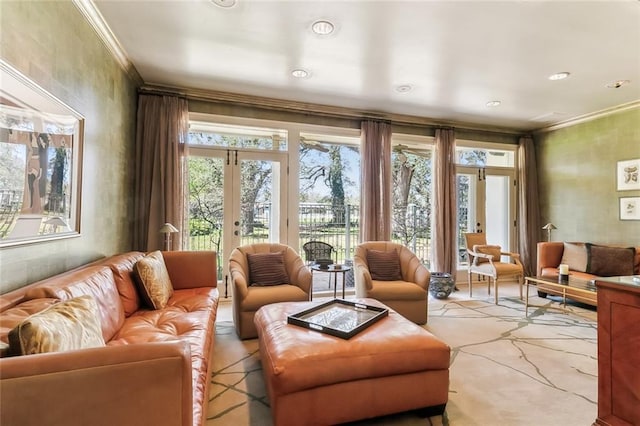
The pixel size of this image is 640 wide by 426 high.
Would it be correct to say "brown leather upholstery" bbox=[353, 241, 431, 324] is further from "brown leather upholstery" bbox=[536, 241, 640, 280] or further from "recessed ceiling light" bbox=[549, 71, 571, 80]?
"recessed ceiling light" bbox=[549, 71, 571, 80]

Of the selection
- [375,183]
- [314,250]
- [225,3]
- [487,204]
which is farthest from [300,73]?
[487,204]

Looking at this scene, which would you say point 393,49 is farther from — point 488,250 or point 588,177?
point 588,177

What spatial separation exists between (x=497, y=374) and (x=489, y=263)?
247cm

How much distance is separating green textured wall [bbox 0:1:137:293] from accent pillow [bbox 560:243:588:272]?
574 cm

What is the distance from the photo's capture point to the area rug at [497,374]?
1.85 meters

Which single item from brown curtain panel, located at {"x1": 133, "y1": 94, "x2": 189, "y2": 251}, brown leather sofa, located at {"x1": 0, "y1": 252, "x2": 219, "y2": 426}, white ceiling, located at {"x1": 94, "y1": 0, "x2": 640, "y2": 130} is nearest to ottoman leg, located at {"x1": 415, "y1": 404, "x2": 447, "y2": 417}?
brown leather sofa, located at {"x1": 0, "y1": 252, "x2": 219, "y2": 426}

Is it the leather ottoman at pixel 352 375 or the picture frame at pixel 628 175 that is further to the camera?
the picture frame at pixel 628 175

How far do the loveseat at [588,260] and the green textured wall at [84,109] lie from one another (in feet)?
15.7

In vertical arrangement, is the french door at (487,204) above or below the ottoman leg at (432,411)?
above

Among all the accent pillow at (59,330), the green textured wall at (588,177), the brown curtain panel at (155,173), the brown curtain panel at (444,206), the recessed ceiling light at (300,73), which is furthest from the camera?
the brown curtain panel at (444,206)

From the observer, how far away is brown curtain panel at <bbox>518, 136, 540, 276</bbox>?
18.3ft

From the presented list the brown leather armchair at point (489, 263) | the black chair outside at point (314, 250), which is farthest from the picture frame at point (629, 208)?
the black chair outside at point (314, 250)

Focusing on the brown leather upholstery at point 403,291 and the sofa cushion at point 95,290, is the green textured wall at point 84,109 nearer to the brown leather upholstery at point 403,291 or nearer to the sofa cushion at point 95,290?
the sofa cushion at point 95,290

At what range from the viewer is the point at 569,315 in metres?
3.79
